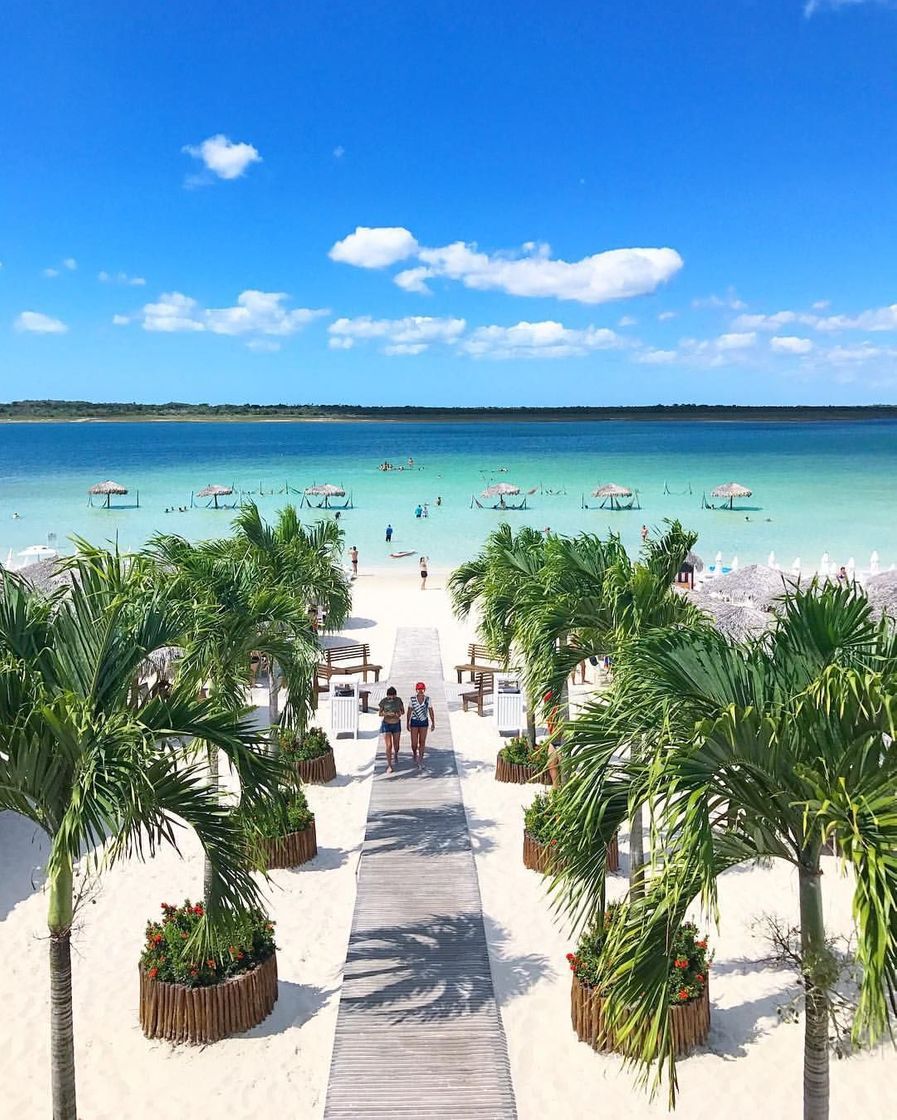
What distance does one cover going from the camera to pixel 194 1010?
6.21 meters

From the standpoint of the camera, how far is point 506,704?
13.8 m

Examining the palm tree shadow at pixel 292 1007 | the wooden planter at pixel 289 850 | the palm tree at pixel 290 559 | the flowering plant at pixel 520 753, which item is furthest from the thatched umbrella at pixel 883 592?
→ the palm tree shadow at pixel 292 1007

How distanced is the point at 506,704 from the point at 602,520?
36238mm

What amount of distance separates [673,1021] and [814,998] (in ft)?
7.81

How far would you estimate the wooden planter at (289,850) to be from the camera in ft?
29.4

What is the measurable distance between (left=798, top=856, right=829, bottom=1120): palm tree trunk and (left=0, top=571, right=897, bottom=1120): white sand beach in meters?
1.72

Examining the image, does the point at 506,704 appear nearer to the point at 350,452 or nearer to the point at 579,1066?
the point at 579,1066

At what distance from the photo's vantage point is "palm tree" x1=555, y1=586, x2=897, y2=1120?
11.1ft

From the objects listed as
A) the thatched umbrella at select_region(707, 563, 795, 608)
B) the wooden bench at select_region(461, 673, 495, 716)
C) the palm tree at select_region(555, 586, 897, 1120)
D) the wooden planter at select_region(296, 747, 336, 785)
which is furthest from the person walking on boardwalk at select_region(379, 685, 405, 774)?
the thatched umbrella at select_region(707, 563, 795, 608)

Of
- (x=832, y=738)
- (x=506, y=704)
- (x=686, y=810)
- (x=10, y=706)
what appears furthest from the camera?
(x=506, y=704)

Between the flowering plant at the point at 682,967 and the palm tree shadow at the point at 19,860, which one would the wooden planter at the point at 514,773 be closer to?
the flowering plant at the point at 682,967

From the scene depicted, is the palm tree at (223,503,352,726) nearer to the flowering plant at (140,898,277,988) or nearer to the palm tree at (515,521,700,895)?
the palm tree at (515,521,700,895)

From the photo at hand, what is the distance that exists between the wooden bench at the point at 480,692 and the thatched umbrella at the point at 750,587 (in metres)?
6.01

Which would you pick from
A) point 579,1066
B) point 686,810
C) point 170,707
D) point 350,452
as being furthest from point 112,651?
point 350,452
